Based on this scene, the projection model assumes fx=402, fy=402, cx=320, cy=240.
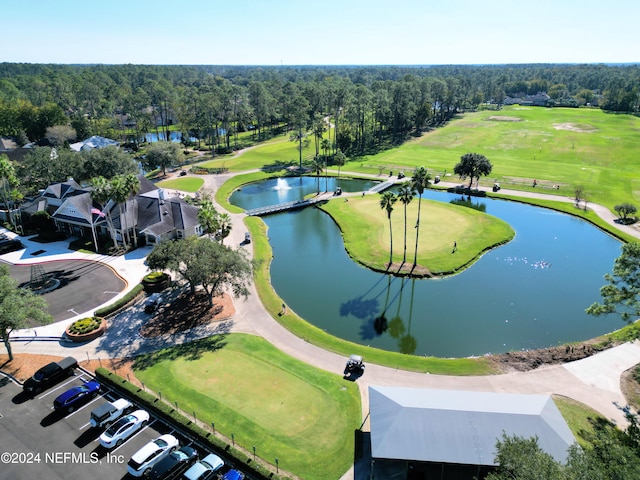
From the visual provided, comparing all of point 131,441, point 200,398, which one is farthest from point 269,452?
point 131,441

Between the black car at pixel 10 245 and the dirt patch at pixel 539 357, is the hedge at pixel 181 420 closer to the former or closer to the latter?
the dirt patch at pixel 539 357

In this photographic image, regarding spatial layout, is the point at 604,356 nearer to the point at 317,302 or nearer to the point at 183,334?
the point at 317,302

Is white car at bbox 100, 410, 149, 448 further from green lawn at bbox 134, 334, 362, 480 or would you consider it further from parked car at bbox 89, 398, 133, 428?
green lawn at bbox 134, 334, 362, 480

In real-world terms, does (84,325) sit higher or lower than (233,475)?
higher

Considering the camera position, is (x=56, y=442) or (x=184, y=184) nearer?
(x=56, y=442)

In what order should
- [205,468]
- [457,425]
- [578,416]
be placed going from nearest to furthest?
1. [205,468]
2. [457,425]
3. [578,416]

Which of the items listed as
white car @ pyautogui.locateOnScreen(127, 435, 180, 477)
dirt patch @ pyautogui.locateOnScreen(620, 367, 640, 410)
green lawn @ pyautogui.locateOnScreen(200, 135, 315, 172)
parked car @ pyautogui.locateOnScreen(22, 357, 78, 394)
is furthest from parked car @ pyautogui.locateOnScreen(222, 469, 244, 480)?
green lawn @ pyautogui.locateOnScreen(200, 135, 315, 172)

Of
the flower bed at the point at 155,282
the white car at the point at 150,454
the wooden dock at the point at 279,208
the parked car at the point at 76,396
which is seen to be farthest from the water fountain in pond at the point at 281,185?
the white car at the point at 150,454

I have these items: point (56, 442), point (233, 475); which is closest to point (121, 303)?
point (56, 442)

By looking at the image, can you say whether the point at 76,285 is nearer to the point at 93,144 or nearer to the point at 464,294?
the point at 464,294
